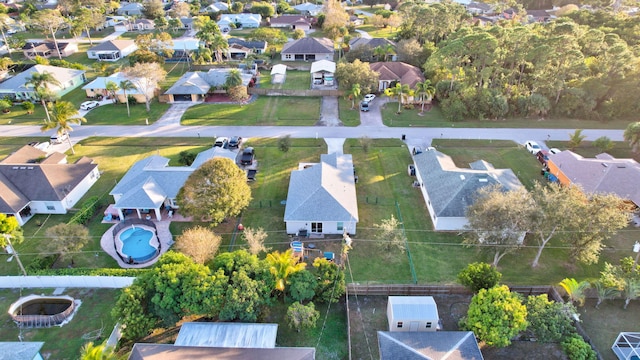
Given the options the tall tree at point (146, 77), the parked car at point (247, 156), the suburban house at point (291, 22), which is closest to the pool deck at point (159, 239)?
the parked car at point (247, 156)

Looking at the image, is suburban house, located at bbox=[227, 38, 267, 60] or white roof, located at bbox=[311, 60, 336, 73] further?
suburban house, located at bbox=[227, 38, 267, 60]

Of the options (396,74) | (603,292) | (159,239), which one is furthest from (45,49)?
(603,292)

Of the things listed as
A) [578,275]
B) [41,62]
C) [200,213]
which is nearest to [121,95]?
[41,62]

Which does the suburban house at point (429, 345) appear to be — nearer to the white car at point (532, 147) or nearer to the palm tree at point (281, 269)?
the palm tree at point (281, 269)

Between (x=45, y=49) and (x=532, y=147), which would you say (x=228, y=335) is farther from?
(x=45, y=49)

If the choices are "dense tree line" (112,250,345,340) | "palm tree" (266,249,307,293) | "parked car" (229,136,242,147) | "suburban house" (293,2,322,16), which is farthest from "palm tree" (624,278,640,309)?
"suburban house" (293,2,322,16)

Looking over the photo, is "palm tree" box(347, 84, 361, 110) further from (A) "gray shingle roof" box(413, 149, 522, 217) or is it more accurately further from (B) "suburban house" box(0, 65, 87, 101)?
(B) "suburban house" box(0, 65, 87, 101)
